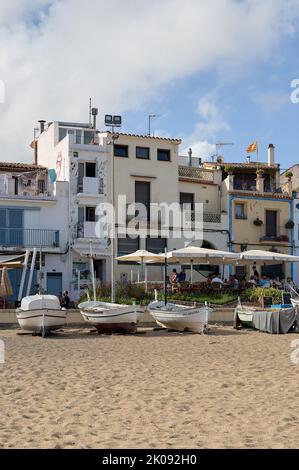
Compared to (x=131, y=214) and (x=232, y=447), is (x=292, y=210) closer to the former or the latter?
(x=131, y=214)

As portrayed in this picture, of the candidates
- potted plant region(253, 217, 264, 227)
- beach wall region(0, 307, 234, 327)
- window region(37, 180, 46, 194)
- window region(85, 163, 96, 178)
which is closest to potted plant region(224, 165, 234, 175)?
potted plant region(253, 217, 264, 227)

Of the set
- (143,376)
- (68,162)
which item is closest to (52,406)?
(143,376)

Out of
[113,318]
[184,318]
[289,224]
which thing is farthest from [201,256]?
[289,224]

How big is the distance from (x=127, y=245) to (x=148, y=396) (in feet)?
84.3

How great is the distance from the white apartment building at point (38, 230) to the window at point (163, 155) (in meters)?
6.16

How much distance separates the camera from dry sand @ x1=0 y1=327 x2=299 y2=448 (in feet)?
27.3

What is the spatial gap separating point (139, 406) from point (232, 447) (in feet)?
9.07

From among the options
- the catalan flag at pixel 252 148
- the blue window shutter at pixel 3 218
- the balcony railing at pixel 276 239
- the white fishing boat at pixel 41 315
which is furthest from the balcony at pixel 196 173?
the white fishing boat at pixel 41 315

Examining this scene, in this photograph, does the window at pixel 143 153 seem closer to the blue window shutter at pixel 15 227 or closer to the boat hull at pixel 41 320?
the blue window shutter at pixel 15 227

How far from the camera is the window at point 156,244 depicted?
3741 cm

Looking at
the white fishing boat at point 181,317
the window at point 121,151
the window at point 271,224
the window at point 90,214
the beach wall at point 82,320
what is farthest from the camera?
the window at point 271,224

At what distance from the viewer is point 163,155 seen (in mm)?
38719

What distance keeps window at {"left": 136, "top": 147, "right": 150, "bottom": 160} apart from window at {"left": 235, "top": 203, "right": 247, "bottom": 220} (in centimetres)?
650
